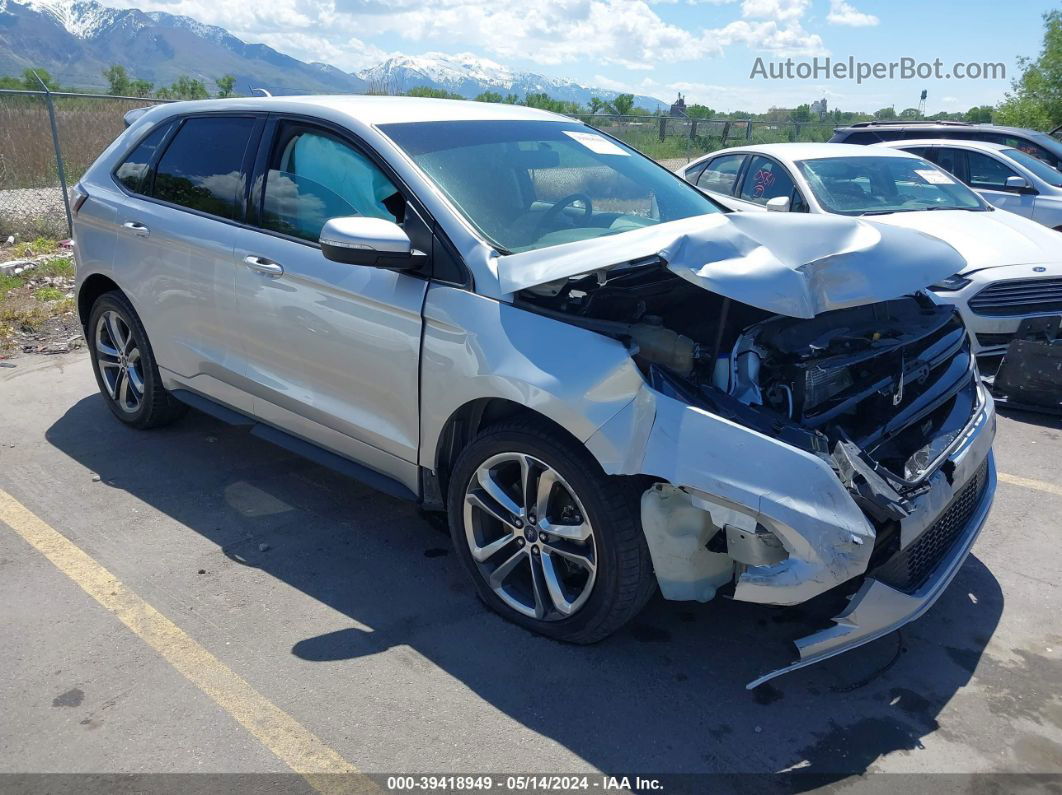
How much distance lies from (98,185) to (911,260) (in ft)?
14.4

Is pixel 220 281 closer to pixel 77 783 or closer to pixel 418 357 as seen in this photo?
pixel 418 357

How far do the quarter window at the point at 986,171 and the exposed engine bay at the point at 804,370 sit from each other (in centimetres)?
747

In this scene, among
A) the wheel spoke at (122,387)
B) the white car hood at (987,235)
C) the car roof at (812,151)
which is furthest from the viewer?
the car roof at (812,151)

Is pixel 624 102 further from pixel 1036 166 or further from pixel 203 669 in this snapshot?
pixel 203 669

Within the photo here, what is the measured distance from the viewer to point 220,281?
4109 millimetres

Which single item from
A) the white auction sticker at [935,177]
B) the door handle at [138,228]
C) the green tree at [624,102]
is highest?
the green tree at [624,102]

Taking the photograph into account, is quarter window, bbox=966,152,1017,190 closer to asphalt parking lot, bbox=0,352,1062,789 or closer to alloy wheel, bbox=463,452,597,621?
asphalt parking lot, bbox=0,352,1062,789

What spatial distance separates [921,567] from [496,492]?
1512 mm

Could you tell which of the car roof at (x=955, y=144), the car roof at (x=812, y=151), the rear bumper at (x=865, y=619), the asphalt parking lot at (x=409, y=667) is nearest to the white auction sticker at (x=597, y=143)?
the asphalt parking lot at (x=409, y=667)

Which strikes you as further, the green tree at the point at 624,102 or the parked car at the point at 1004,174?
the green tree at the point at 624,102

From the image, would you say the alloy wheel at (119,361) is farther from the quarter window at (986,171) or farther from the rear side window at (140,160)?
the quarter window at (986,171)

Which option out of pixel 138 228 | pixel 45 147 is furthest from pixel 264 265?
pixel 45 147

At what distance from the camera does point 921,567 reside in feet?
9.73

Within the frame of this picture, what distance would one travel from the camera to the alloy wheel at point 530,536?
3059mm
